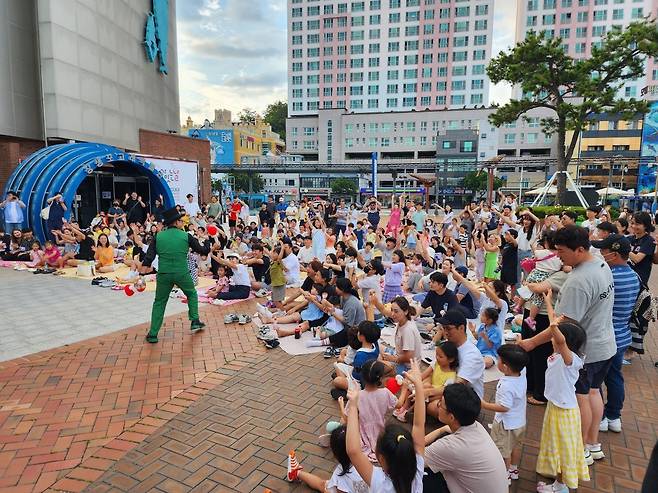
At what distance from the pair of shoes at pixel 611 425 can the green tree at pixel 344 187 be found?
62219 millimetres

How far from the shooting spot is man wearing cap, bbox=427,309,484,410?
411cm

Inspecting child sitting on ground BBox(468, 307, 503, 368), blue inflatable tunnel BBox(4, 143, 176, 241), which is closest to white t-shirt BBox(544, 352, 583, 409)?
child sitting on ground BBox(468, 307, 503, 368)

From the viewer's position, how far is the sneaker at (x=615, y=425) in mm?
4148

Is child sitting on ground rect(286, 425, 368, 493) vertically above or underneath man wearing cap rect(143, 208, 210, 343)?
underneath

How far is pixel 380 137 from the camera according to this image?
76.6 meters

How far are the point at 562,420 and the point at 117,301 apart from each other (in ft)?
27.0

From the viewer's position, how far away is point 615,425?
4156mm

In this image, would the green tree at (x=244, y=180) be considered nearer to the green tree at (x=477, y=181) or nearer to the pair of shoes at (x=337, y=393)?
the green tree at (x=477, y=181)

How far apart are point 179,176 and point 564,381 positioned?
2079cm

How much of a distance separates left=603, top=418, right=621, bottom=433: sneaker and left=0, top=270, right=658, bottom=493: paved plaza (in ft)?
0.26

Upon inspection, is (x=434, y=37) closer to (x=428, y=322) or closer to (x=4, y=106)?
(x=4, y=106)

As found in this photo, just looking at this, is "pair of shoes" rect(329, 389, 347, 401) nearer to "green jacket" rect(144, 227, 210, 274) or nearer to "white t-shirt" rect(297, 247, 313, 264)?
"green jacket" rect(144, 227, 210, 274)

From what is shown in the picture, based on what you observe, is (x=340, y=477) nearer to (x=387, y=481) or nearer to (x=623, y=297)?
(x=387, y=481)

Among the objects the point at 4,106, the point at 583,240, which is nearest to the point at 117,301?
the point at 583,240
